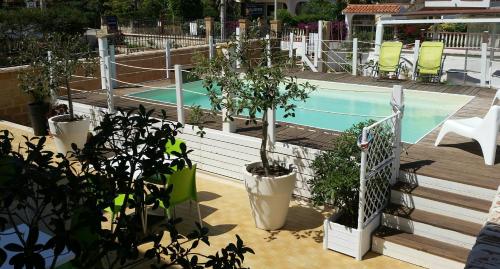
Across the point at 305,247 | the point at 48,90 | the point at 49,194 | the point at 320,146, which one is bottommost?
the point at 305,247

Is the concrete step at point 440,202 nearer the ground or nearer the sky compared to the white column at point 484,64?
nearer the ground

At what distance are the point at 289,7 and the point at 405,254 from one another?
4291cm

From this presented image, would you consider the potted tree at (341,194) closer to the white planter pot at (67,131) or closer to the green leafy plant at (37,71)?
the white planter pot at (67,131)

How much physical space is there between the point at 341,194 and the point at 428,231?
1.05m

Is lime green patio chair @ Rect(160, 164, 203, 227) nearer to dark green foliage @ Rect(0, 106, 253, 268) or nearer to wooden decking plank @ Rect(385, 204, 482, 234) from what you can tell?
wooden decking plank @ Rect(385, 204, 482, 234)

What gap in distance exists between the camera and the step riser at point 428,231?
16.5 feet

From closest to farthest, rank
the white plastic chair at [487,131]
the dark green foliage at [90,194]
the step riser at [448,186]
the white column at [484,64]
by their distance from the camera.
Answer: the dark green foliage at [90,194] < the step riser at [448,186] < the white plastic chair at [487,131] < the white column at [484,64]

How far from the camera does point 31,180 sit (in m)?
1.52

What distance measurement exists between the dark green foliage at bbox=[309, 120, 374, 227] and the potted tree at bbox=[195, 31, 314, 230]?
0.41m

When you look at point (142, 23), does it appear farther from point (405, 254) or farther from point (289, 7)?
point (405, 254)

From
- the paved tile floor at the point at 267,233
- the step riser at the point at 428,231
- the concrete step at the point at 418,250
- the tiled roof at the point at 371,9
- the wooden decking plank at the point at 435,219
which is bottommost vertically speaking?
the paved tile floor at the point at 267,233

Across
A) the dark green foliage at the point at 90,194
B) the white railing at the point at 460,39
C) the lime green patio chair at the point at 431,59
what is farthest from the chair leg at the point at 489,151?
the white railing at the point at 460,39

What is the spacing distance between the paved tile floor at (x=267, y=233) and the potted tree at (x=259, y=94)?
0.26 m

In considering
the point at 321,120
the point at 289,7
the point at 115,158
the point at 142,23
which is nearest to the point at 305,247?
the point at 115,158
